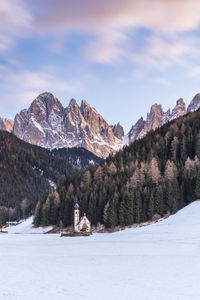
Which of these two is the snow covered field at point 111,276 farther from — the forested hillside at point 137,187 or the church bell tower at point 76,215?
the church bell tower at point 76,215

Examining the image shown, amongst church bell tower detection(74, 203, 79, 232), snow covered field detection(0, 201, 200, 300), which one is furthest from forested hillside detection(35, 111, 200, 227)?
snow covered field detection(0, 201, 200, 300)

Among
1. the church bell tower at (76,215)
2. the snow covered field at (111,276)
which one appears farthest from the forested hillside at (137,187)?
the snow covered field at (111,276)

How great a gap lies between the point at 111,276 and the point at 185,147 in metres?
97.0

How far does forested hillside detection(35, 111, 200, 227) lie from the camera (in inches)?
3378

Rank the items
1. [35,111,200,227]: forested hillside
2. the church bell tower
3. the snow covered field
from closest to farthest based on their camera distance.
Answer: the snow covered field, [35,111,200,227]: forested hillside, the church bell tower

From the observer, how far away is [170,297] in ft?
65.7

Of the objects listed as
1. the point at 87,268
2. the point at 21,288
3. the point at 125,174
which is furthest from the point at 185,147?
the point at 21,288

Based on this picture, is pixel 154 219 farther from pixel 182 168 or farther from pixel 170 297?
pixel 170 297

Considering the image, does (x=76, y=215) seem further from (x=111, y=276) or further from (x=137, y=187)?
(x=111, y=276)

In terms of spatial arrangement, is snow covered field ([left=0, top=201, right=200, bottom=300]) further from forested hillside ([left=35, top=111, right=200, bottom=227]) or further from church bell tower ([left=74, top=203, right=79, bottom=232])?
church bell tower ([left=74, top=203, right=79, bottom=232])

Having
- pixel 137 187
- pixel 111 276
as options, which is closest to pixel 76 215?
pixel 137 187

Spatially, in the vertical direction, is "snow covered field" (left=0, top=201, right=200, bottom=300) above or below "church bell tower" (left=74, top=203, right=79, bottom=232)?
below

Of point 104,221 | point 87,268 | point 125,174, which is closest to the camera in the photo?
point 87,268

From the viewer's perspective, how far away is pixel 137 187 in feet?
315
